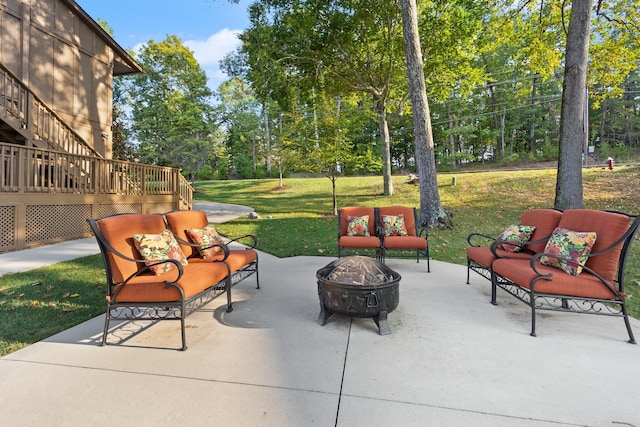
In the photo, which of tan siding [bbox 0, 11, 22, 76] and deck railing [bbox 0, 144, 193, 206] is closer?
deck railing [bbox 0, 144, 193, 206]

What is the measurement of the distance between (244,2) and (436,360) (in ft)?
40.7

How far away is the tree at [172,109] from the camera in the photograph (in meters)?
21.4

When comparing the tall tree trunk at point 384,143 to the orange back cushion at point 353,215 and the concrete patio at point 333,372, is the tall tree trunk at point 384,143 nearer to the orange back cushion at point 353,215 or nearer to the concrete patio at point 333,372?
the orange back cushion at point 353,215

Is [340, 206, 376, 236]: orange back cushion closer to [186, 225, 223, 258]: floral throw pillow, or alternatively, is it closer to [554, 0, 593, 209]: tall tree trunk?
[186, 225, 223, 258]: floral throw pillow

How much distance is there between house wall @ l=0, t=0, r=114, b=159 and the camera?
8445 mm

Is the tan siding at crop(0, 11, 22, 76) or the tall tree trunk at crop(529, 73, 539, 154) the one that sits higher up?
the tall tree trunk at crop(529, 73, 539, 154)

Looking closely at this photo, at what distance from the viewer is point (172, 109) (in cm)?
2142

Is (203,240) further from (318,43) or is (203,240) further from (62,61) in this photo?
(318,43)

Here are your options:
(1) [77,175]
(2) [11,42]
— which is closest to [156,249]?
(1) [77,175]

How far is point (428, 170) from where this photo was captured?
7988 mm

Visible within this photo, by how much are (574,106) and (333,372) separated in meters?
7.43

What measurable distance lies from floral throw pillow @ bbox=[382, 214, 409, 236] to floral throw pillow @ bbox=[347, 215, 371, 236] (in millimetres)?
322

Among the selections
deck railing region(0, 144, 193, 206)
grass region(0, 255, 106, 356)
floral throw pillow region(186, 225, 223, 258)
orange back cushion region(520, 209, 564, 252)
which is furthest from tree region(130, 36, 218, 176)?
orange back cushion region(520, 209, 564, 252)

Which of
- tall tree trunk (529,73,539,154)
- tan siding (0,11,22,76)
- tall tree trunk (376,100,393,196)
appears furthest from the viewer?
tall tree trunk (529,73,539,154)
